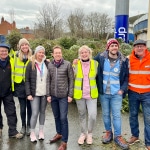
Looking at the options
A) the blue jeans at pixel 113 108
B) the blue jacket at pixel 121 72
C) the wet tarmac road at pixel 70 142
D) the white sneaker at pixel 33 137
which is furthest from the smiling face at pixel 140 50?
the white sneaker at pixel 33 137

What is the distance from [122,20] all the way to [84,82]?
13460mm

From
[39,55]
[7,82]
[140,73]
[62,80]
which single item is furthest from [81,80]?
[7,82]

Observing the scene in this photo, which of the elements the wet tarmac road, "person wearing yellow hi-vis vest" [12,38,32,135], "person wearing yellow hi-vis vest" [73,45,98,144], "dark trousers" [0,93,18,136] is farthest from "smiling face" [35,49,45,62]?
the wet tarmac road

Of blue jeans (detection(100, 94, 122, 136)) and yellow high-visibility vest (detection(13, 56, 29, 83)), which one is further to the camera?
yellow high-visibility vest (detection(13, 56, 29, 83))

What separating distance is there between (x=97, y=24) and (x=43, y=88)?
37.3 m

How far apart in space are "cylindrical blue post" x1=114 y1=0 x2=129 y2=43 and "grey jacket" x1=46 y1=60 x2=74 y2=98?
12.4 metres

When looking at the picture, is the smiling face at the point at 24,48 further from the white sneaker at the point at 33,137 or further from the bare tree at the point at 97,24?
the bare tree at the point at 97,24

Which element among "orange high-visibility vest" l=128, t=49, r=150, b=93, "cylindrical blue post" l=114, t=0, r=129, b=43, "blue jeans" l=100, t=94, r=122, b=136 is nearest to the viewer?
"orange high-visibility vest" l=128, t=49, r=150, b=93

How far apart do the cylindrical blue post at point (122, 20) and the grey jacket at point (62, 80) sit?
1243 centimetres

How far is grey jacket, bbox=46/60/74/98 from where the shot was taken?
492 centimetres

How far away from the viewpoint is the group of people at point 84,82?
489 centimetres

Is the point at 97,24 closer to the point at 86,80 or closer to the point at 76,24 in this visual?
the point at 76,24

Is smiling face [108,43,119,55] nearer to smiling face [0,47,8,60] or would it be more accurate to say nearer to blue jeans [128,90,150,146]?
blue jeans [128,90,150,146]

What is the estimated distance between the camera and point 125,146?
4.97 meters
